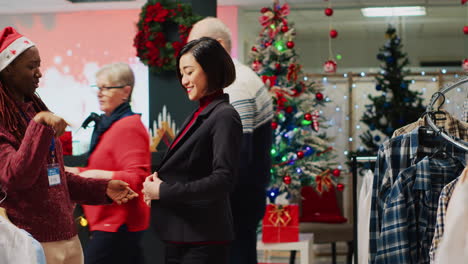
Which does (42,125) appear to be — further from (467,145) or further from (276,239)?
(276,239)

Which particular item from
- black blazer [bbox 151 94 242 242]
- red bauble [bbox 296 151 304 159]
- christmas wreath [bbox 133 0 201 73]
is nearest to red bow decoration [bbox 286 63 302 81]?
red bauble [bbox 296 151 304 159]

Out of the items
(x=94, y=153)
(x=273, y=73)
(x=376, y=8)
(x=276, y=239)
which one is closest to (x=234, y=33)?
(x=376, y=8)

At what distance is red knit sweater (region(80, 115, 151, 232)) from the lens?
111 inches

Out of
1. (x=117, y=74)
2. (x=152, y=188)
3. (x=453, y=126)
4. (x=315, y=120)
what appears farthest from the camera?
(x=315, y=120)

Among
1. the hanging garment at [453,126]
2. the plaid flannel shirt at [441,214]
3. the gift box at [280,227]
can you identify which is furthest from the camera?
the gift box at [280,227]

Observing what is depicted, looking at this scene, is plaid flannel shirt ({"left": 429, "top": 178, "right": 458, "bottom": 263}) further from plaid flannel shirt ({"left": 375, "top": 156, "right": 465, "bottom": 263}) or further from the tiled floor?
the tiled floor

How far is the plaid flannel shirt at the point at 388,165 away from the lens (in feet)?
7.94

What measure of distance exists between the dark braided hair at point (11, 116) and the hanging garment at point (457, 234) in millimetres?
1302

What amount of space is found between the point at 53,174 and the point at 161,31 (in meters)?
3.40

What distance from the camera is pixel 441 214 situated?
2.08m

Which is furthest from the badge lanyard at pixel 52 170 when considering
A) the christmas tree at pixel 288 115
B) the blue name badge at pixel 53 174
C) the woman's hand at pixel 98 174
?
the christmas tree at pixel 288 115

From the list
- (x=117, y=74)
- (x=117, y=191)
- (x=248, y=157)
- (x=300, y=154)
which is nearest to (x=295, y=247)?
(x=300, y=154)

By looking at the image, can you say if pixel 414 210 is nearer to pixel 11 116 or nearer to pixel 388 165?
pixel 388 165

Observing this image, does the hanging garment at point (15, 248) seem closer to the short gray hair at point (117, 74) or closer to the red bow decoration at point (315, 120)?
the short gray hair at point (117, 74)
